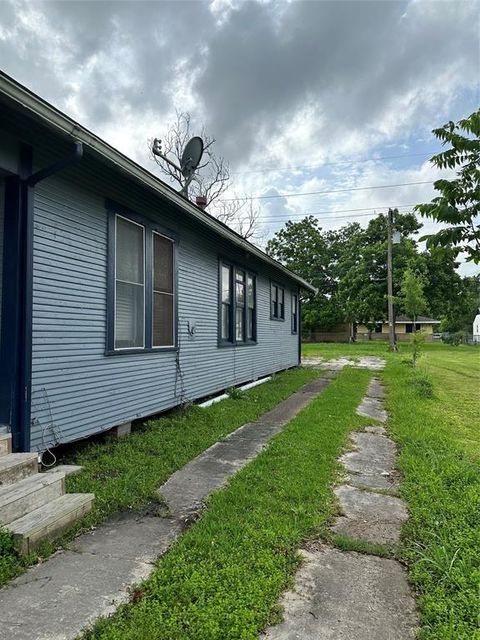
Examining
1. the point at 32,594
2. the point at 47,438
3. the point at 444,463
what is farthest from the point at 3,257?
the point at 444,463

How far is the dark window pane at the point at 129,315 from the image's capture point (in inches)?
188

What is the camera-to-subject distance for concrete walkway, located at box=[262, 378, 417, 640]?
5.91 ft

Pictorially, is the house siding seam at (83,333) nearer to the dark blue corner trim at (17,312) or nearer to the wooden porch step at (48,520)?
the dark blue corner trim at (17,312)

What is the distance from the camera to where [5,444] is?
3193 millimetres

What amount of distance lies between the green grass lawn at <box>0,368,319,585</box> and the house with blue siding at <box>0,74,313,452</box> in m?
0.24

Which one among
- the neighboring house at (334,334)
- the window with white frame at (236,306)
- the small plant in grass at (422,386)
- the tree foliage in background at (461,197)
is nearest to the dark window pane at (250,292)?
the window with white frame at (236,306)

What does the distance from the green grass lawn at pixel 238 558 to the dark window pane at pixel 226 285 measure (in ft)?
14.4

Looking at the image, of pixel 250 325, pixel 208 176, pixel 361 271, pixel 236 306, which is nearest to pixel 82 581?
pixel 236 306

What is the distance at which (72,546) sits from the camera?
97.1 inches

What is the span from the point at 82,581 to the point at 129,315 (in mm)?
3244

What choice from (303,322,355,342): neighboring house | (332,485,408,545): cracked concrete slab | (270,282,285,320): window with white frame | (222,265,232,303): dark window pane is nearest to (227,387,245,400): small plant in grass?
(222,265,232,303): dark window pane

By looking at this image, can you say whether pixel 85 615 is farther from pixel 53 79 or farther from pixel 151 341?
pixel 53 79

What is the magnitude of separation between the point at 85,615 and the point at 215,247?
20.6 ft

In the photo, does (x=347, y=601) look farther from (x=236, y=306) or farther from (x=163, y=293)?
(x=236, y=306)
